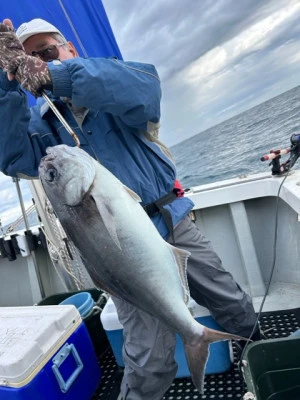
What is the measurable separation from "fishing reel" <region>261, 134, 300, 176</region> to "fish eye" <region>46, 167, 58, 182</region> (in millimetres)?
2626

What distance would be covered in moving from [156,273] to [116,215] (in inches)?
13.1

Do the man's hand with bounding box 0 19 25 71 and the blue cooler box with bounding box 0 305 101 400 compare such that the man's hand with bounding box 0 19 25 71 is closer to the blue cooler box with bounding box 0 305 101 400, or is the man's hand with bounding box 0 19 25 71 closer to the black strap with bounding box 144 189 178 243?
the black strap with bounding box 144 189 178 243

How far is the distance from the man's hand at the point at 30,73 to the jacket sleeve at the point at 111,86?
60mm

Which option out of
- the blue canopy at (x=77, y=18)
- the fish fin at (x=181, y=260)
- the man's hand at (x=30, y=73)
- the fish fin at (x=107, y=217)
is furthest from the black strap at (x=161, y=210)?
the blue canopy at (x=77, y=18)

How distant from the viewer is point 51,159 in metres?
1.55

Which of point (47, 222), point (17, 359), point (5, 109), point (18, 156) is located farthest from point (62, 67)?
point (47, 222)

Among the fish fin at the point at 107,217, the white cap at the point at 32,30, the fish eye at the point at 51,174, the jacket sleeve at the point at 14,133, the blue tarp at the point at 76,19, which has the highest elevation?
the blue tarp at the point at 76,19

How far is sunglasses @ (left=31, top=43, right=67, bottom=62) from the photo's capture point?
2064mm

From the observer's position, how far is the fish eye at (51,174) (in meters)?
1.54

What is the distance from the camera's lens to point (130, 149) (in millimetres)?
2137

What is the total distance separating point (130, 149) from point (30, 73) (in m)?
0.76

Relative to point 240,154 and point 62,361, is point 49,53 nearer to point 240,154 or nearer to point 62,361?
point 62,361

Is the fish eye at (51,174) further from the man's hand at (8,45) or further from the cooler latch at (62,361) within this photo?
the cooler latch at (62,361)

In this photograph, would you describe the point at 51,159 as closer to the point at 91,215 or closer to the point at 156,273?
the point at 91,215
